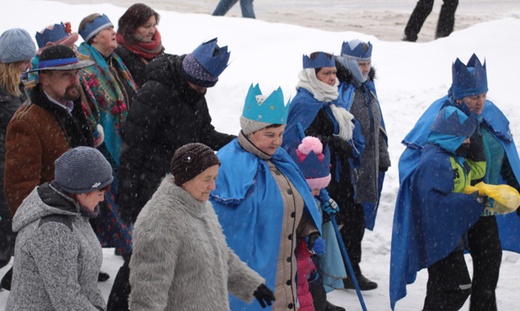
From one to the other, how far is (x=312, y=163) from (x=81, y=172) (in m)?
2.03

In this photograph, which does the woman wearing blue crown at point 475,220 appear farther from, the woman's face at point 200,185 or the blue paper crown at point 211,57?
the woman's face at point 200,185

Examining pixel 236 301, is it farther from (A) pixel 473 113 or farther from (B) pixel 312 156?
(A) pixel 473 113

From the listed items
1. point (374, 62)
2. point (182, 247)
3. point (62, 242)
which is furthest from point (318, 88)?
point (374, 62)

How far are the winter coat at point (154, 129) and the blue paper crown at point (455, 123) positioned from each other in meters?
1.55

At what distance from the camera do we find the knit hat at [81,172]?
177 inches

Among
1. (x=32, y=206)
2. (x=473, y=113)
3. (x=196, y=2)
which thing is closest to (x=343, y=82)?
(x=473, y=113)

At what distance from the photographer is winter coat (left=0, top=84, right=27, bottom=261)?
7.21 metres

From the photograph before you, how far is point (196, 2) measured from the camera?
66.5 ft

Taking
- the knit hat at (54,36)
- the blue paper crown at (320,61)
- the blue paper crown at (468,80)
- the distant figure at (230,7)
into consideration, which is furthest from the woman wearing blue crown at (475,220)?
the distant figure at (230,7)

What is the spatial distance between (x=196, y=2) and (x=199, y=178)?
15.8 m

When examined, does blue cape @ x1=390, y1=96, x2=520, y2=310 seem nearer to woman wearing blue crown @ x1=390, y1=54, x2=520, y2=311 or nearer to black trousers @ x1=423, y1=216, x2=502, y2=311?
woman wearing blue crown @ x1=390, y1=54, x2=520, y2=311

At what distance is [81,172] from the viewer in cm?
450

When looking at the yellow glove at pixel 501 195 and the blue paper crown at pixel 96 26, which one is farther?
the blue paper crown at pixel 96 26

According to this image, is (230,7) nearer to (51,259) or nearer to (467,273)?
(467,273)
